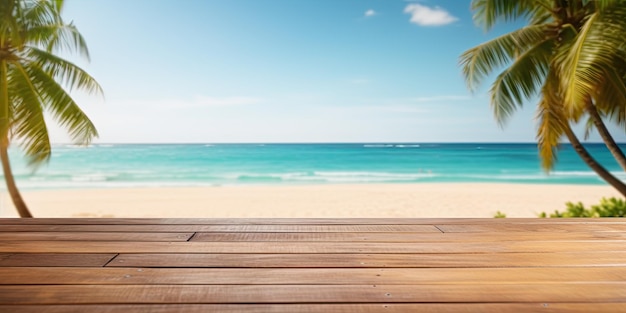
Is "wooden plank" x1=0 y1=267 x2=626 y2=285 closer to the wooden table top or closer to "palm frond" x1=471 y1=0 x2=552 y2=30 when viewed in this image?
the wooden table top

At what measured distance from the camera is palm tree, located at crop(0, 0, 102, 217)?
3.56 meters

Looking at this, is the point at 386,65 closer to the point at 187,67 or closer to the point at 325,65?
the point at 325,65

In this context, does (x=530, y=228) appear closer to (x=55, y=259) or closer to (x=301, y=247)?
(x=301, y=247)

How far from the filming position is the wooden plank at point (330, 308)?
3.03 ft

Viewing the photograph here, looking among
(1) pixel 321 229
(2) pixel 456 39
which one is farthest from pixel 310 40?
(1) pixel 321 229

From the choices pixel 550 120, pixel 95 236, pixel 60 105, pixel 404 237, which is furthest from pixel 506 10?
pixel 60 105

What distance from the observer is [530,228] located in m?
1.78

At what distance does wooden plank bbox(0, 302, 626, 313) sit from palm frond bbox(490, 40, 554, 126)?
3.91m

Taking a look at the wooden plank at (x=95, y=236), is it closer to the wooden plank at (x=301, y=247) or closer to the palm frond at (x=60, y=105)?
the wooden plank at (x=301, y=247)

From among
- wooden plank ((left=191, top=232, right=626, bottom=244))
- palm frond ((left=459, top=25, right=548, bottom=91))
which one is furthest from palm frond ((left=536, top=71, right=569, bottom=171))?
wooden plank ((left=191, top=232, right=626, bottom=244))

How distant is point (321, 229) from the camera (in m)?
1.77

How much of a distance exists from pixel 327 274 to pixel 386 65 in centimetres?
2834

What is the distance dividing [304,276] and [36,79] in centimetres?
419

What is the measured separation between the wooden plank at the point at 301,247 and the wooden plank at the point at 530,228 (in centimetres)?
20
